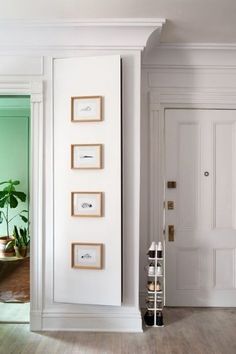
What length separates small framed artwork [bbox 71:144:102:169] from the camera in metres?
2.85

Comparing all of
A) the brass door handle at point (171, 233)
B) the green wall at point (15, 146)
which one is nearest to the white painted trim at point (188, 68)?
the brass door handle at point (171, 233)

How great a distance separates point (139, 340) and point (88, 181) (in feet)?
4.33

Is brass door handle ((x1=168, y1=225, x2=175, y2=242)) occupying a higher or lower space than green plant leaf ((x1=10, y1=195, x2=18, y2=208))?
lower

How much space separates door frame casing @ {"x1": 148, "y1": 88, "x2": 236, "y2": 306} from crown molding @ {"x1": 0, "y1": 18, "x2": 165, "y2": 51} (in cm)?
62

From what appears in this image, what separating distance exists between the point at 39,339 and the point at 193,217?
1.75 m

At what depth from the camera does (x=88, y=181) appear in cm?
288

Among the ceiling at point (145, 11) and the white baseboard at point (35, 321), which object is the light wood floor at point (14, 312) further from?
the ceiling at point (145, 11)

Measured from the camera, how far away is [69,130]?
9.52 feet

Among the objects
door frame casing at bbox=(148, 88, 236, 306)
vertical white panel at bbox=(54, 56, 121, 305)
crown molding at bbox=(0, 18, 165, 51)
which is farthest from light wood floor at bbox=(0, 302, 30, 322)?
crown molding at bbox=(0, 18, 165, 51)

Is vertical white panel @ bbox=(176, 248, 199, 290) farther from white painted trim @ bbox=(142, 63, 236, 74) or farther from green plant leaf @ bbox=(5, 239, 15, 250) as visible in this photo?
green plant leaf @ bbox=(5, 239, 15, 250)

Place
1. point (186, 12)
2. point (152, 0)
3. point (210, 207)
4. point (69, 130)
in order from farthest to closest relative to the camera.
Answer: point (210, 207) → point (69, 130) → point (186, 12) → point (152, 0)

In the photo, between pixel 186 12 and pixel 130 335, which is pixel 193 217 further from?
pixel 186 12

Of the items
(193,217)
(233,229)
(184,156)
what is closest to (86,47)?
(184,156)

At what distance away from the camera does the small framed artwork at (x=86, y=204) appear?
2855 millimetres
